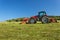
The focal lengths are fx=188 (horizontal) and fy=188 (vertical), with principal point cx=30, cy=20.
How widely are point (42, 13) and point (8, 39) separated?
1295cm

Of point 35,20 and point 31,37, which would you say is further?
point 35,20

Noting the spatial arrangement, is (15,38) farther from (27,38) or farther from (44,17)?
(44,17)

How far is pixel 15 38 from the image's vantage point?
33.7 feet

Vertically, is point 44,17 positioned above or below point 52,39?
above

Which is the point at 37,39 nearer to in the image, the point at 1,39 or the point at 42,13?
the point at 1,39

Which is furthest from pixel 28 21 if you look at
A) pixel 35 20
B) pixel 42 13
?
pixel 42 13

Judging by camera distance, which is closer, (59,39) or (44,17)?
(59,39)

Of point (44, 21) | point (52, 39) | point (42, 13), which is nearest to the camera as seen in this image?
point (52, 39)

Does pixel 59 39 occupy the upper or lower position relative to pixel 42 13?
lower

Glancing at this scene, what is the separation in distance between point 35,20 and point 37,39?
36.6ft

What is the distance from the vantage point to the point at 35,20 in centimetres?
2112

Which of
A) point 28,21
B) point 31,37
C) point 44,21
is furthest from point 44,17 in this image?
point 31,37

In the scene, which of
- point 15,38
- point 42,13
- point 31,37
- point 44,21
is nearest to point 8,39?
point 15,38

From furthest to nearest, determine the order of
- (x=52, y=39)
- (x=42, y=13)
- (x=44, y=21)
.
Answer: (x=42, y=13), (x=44, y=21), (x=52, y=39)
